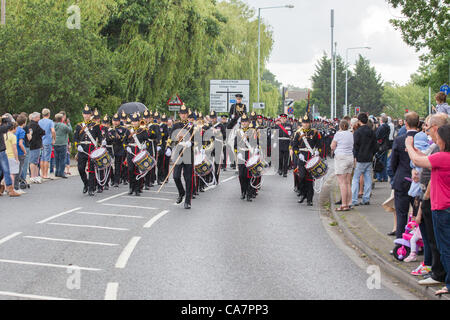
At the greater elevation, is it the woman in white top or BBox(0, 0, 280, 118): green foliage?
BBox(0, 0, 280, 118): green foliage

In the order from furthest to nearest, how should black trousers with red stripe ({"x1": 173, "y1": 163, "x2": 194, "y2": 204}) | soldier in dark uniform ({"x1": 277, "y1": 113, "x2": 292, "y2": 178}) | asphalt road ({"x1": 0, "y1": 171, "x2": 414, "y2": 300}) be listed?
soldier in dark uniform ({"x1": 277, "y1": 113, "x2": 292, "y2": 178})
black trousers with red stripe ({"x1": 173, "y1": 163, "x2": 194, "y2": 204})
asphalt road ({"x1": 0, "y1": 171, "x2": 414, "y2": 300})

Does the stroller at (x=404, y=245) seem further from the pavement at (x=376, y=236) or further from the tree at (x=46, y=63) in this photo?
the tree at (x=46, y=63)

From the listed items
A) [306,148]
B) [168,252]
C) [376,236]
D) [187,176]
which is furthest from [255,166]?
[168,252]

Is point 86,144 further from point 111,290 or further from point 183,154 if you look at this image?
point 111,290

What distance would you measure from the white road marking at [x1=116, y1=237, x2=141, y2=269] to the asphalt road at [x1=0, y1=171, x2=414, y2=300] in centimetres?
1

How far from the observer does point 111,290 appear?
7.31m

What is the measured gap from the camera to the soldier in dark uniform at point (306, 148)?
15.5 m

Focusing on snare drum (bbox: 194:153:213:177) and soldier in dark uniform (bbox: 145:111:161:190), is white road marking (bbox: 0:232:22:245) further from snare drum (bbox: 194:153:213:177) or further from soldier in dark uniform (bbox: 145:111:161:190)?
soldier in dark uniform (bbox: 145:111:161:190)

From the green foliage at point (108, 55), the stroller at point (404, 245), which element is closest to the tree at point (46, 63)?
the green foliage at point (108, 55)

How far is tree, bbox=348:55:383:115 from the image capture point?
105m

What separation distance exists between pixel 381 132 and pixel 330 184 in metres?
3.35

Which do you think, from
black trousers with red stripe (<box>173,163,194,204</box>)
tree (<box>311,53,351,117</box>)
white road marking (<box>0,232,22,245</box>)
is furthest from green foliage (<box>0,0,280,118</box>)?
tree (<box>311,53,351,117</box>)

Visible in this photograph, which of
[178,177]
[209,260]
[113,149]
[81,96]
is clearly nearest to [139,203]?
[178,177]

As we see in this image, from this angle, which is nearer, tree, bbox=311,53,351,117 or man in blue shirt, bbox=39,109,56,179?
man in blue shirt, bbox=39,109,56,179
